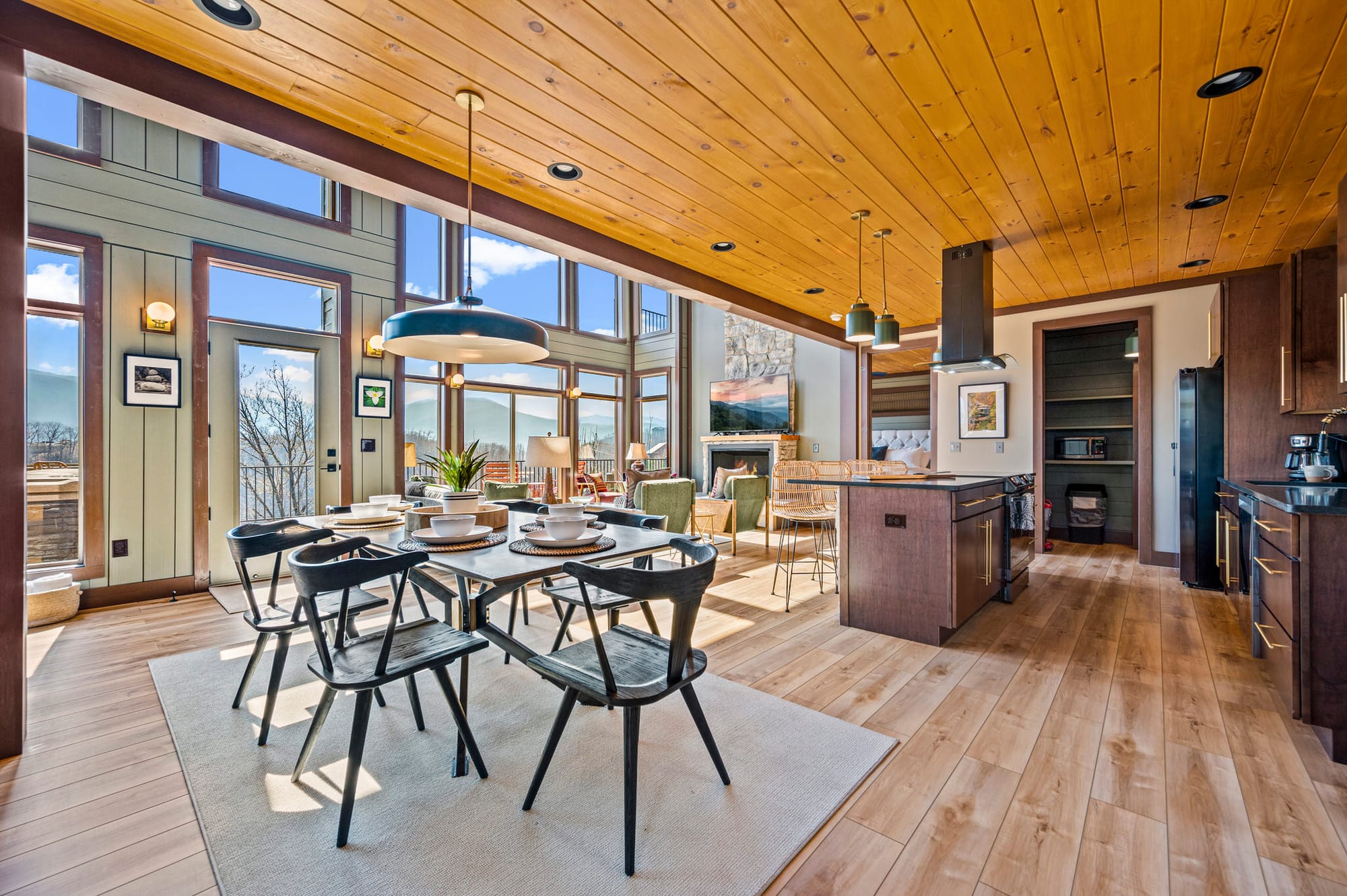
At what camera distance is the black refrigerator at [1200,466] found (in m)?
4.13

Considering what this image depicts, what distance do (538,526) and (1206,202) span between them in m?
4.29

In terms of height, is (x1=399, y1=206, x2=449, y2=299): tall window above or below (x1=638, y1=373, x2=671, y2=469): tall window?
above

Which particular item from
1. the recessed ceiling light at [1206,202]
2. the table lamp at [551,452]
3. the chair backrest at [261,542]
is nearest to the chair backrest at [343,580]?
the chair backrest at [261,542]

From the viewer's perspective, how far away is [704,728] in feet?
5.79

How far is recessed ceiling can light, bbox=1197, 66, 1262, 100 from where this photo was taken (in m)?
2.15

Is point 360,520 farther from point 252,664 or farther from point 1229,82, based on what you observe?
point 1229,82

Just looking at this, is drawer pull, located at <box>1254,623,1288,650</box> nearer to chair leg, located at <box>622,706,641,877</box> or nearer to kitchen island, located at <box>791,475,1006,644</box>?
kitchen island, located at <box>791,475,1006,644</box>

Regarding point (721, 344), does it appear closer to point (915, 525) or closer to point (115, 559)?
point (915, 525)

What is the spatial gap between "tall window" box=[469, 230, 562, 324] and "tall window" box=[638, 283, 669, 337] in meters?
1.73

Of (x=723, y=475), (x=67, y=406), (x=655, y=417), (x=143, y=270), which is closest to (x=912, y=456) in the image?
(x=723, y=475)

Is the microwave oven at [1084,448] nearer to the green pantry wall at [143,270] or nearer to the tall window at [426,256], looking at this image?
the tall window at [426,256]

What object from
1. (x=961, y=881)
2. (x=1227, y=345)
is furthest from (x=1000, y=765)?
(x=1227, y=345)

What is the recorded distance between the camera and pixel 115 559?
4164 millimetres

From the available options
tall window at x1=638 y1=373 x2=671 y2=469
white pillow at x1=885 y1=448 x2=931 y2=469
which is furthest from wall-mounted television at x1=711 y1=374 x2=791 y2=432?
white pillow at x1=885 y1=448 x2=931 y2=469
